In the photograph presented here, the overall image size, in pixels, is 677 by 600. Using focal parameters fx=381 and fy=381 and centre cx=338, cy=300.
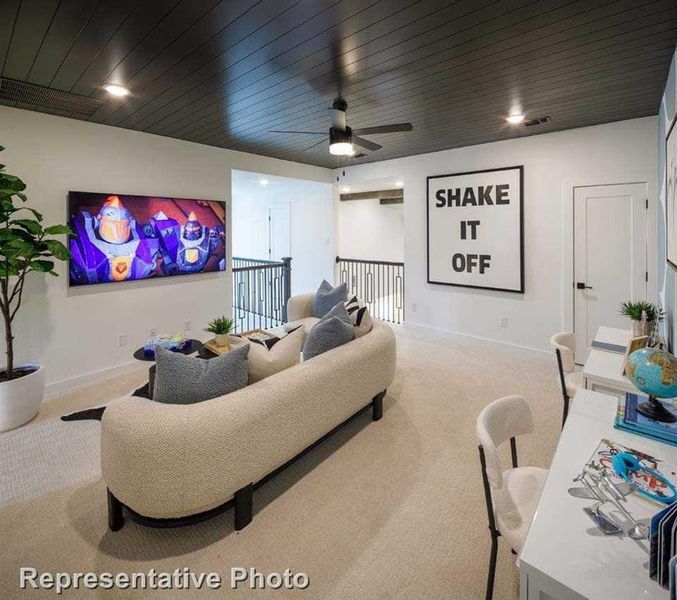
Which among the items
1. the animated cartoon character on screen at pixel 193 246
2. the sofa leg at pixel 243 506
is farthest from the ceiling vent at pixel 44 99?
the sofa leg at pixel 243 506

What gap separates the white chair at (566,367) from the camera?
2.57 m

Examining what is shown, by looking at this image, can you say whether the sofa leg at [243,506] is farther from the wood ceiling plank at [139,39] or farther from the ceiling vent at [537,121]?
the ceiling vent at [537,121]

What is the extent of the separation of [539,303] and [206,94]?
4367mm

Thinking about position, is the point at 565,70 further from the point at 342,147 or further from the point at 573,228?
the point at 573,228

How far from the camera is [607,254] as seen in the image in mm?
4273

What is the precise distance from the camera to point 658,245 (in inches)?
149

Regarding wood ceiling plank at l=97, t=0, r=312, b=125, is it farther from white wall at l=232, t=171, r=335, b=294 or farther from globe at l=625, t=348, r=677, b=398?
white wall at l=232, t=171, r=335, b=294

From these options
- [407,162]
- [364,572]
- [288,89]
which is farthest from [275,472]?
[407,162]

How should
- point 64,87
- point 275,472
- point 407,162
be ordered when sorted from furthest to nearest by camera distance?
point 407,162 → point 64,87 → point 275,472

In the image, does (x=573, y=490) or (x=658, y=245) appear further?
(x=658, y=245)

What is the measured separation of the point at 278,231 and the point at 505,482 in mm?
7460

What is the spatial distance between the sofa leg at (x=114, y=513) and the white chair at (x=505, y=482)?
72.5 inches

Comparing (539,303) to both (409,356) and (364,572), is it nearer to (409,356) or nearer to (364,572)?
(409,356)

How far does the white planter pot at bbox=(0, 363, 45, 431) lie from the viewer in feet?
9.82
